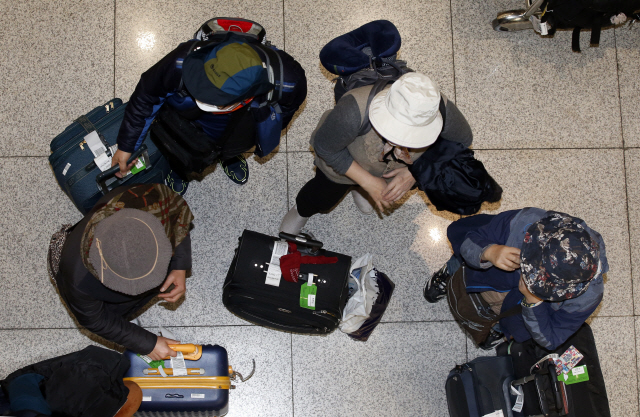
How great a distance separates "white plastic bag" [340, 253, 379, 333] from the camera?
2.46 meters

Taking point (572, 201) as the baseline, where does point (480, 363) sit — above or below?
below

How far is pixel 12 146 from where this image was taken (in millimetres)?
2791

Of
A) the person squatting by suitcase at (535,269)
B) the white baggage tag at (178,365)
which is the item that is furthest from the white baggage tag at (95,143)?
the person squatting by suitcase at (535,269)

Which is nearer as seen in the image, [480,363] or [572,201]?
[480,363]

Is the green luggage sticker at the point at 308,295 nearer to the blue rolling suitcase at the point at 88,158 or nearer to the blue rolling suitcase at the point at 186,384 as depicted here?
the blue rolling suitcase at the point at 186,384

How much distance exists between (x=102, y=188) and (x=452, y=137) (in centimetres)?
166

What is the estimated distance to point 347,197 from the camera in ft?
9.46

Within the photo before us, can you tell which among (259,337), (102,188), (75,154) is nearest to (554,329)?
(259,337)

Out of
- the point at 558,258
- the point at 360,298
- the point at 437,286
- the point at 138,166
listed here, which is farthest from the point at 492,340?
the point at 138,166

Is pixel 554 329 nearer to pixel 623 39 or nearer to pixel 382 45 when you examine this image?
pixel 382 45

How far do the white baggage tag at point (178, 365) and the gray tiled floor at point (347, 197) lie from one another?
393mm

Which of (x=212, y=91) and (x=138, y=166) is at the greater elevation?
(x=212, y=91)

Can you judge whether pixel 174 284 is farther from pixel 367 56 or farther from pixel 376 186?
pixel 367 56

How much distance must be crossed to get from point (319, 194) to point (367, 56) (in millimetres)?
761
